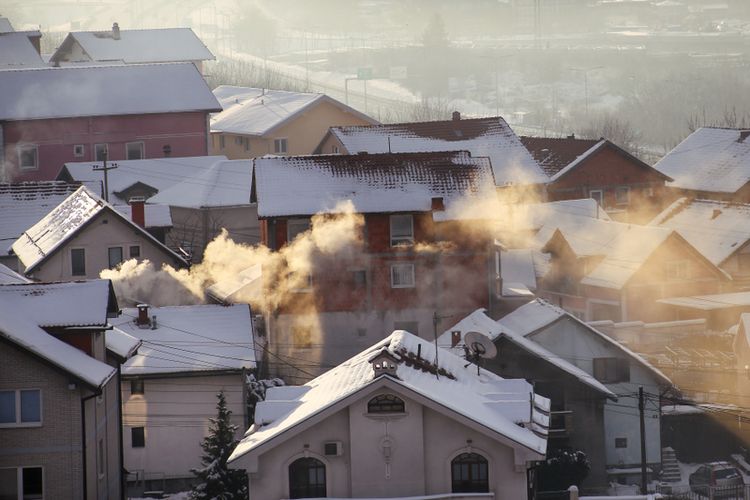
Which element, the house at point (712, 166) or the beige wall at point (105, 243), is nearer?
the beige wall at point (105, 243)

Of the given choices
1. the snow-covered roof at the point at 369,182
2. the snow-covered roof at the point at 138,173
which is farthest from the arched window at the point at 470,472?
the snow-covered roof at the point at 138,173

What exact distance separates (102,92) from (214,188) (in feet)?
52.0

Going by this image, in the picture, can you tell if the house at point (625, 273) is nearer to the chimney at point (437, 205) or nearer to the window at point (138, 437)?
the chimney at point (437, 205)

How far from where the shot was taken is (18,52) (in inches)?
3509

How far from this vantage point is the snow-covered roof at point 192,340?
35031mm

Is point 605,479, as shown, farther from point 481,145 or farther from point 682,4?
point 682,4

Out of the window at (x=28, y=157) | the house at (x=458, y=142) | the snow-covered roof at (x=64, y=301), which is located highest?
the window at (x=28, y=157)

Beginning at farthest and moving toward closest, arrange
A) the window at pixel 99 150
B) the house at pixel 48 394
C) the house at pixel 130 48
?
the house at pixel 130 48, the window at pixel 99 150, the house at pixel 48 394

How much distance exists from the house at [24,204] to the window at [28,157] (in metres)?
17.1

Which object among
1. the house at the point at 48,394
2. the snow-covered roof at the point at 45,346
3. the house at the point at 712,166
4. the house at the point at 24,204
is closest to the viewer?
the snow-covered roof at the point at 45,346

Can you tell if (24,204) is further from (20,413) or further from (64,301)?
(20,413)

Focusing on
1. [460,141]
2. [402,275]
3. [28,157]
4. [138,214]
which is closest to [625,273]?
[402,275]

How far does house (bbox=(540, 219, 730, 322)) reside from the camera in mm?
49531

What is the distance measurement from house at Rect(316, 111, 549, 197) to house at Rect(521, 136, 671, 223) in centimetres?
342
